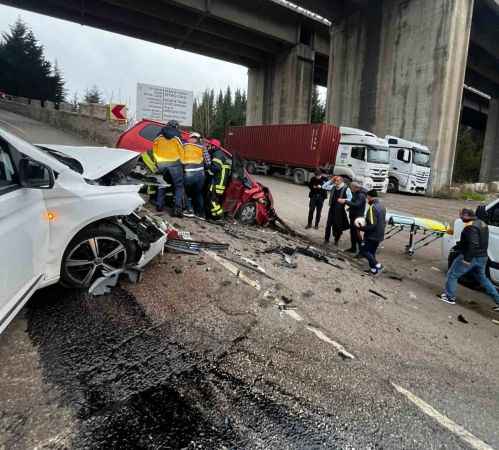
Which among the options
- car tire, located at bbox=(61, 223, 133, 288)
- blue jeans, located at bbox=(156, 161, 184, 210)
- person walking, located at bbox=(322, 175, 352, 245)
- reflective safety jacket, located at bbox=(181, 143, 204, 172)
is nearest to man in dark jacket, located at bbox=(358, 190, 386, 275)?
person walking, located at bbox=(322, 175, 352, 245)

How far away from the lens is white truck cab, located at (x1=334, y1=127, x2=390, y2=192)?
658 inches

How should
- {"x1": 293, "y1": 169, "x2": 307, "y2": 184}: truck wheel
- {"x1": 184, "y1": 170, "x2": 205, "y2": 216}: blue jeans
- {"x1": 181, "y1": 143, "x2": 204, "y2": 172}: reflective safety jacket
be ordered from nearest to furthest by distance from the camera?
{"x1": 181, "y1": 143, "x2": 204, "y2": 172}: reflective safety jacket
{"x1": 184, "y1": 170, "x2": 205, "y2": 216}: blue jeans
{"x1": 293, "y1": 169, "x2": 307, "y2": 184}: truck wheel

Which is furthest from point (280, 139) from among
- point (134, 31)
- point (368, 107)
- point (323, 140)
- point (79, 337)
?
point (79, 337)

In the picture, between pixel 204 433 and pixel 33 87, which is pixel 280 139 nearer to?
pixel 204 433

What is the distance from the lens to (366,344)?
3275mm

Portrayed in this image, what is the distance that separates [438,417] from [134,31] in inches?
1181

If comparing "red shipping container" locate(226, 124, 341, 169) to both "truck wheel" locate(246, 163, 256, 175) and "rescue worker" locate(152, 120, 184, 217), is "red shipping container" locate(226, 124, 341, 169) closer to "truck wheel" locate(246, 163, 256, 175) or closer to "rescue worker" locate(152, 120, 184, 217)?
"truck wheel" locate(246, 163, 256, 175)

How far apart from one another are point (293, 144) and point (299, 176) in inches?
70.3

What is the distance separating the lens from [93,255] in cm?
329

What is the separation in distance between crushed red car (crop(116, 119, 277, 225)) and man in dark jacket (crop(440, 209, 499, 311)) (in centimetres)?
372

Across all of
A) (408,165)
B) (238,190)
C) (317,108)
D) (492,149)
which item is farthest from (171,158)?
(317,108)

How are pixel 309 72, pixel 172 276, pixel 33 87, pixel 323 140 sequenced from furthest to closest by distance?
1. pixel 33 87
2. pixel 309 72
3. pixel 323 140
4. pixel 172 276

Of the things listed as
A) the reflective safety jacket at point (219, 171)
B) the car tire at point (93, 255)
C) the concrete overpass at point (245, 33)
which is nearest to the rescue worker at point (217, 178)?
the reflective safety jacket at point (219, 171)

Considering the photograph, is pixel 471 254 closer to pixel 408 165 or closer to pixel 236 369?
pixel 236 369
